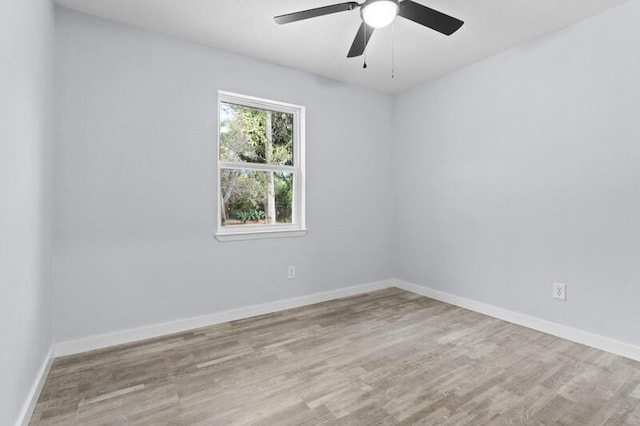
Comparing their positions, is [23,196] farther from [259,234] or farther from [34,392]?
[259,234]

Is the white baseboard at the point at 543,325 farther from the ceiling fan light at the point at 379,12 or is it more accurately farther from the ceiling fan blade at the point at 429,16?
the ceiling fan light at the point at 379,12

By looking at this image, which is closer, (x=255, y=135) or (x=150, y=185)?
(x=150, y=185)

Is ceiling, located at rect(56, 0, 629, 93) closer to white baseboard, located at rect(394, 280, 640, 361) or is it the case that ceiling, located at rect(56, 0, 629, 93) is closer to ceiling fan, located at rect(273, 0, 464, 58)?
ceiling fan, located at rect(273, 0, 464, 58)

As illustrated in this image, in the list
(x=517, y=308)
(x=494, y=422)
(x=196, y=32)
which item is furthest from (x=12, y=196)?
(x=517, y=308)

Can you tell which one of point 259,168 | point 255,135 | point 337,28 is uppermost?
point 337,28

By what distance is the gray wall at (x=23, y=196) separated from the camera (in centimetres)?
130

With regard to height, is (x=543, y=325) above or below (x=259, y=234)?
below

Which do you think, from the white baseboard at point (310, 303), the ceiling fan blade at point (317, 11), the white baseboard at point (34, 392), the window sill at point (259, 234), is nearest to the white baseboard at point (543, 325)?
the white baseboard at point (310, 303)

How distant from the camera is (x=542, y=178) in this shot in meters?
2.74

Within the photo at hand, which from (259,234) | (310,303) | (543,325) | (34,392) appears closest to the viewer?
(34,392)

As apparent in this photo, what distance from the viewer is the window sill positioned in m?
2.98

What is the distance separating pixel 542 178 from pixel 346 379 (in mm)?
2314

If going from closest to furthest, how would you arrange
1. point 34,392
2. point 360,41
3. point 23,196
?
point 23,196 → point 34,392 → point 360,41

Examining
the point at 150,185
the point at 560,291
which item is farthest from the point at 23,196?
the point at 560,291
